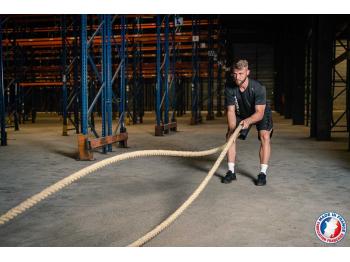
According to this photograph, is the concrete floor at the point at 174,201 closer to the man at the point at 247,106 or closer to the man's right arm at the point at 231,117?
the man at the point at 247,106

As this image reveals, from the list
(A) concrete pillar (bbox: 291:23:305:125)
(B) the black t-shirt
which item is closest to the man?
(B) the black t-shirt

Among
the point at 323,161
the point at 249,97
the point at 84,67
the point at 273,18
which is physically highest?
the point at 273,18

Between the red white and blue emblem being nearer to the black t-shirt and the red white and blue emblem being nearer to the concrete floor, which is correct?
the concrete floor

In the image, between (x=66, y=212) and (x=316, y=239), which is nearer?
(x=316, y=239)

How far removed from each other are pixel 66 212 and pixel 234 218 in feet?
5.53

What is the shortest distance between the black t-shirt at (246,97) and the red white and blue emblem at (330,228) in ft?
6.69

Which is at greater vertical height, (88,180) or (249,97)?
(249,97)

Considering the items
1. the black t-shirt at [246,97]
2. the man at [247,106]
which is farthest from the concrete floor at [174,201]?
the black t-shirt at [246,97]

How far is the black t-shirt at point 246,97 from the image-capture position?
5.59m

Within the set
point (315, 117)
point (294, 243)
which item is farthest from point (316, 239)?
point (315, 117)

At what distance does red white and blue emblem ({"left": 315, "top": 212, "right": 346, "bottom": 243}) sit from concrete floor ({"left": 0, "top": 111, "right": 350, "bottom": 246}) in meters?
0.07

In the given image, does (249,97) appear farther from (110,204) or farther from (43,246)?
(43,246)

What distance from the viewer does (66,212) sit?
4.34 m

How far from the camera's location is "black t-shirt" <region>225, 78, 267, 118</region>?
5.59 m
